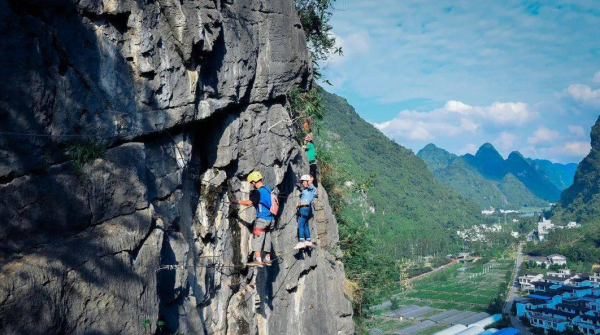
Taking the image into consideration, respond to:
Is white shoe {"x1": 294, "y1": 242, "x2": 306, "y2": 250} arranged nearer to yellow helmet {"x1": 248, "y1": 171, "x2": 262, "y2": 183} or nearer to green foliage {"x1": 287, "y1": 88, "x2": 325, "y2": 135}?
yellow helmet {"x1": 248, "y1": 171, "x2": 262, "y2": 183}

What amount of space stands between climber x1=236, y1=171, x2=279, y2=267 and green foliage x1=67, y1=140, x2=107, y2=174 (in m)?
2.91

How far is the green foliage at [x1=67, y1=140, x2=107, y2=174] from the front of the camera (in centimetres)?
438

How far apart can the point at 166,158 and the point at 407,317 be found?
4877 cm

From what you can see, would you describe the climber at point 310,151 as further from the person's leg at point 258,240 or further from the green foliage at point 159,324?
the green foliage at point 159,324

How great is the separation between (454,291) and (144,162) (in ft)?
203

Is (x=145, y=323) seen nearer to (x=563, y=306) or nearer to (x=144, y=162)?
(x=144, y=162)

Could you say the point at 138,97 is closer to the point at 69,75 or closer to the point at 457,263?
the point at 69,75

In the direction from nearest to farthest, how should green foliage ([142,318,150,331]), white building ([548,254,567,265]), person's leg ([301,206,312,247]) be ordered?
green foliage ([142,318,150,331]) → person's leg ([301,206,312,247]) → white building ([548,254,567,265])

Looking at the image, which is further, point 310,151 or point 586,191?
point 586,191

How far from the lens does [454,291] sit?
199 ft

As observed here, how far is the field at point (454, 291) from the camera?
48.6 metres

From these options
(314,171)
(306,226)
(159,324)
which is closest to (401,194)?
(314,171)

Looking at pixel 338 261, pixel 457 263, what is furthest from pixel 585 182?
pixel 338 261

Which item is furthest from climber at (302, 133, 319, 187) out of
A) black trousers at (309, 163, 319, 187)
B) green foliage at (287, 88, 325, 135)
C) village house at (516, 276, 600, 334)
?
village house at (516, 276, 600, 334)
